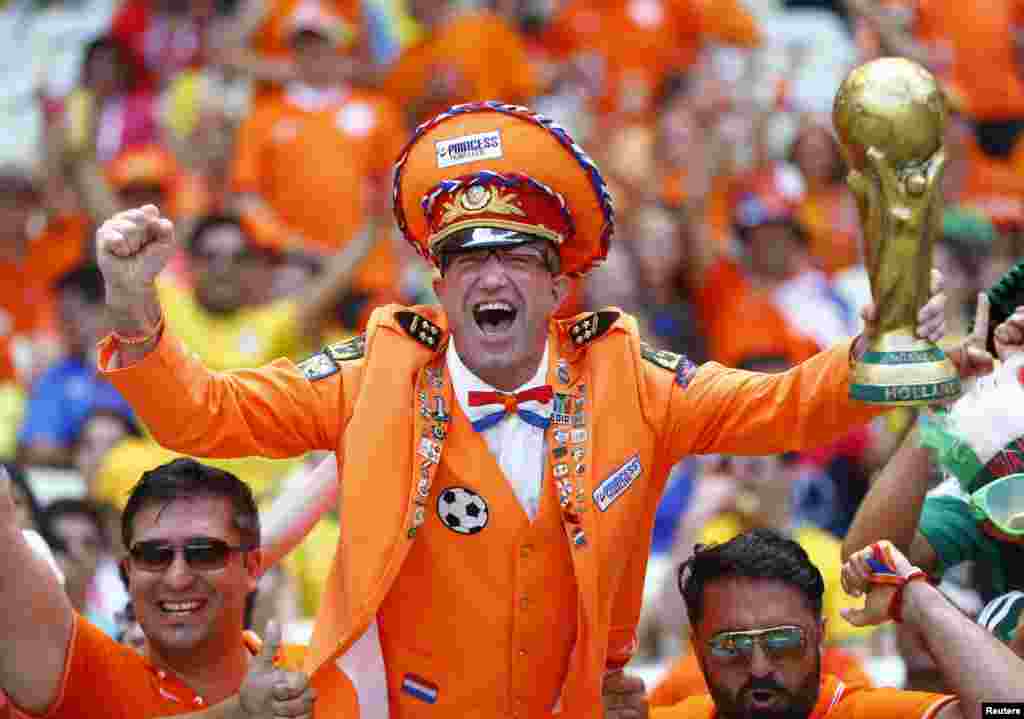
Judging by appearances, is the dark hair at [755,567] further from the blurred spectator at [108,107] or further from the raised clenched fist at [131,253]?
the blurred spectator at [108,107]

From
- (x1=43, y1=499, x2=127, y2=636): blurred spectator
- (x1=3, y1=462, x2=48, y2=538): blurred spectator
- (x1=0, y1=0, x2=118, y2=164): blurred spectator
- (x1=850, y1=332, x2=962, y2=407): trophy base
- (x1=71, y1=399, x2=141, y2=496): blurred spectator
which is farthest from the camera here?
(x1=0, y1=0, x2=118, y2=164): blurred spectator

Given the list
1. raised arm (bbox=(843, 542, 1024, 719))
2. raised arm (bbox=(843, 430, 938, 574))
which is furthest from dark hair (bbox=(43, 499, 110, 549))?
raised arm (bbox=(843, 542, 1024, 719))

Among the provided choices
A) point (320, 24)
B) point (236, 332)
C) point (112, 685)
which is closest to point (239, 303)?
point (236, 332)

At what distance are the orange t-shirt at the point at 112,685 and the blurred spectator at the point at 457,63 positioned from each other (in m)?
5.65

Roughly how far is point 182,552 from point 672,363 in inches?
51.3

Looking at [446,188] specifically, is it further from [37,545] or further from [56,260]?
[56,260]

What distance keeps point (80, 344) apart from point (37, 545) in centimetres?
424

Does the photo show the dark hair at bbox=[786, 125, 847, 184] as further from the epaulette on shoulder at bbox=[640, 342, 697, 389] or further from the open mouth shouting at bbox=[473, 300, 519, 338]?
the open mouth shouting at bbox=[473, 300, 519, 338]

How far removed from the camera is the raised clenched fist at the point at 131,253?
454cm

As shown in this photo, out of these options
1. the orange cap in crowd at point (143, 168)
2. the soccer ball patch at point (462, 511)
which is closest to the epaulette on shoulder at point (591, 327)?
the soccer ball patch at point (462, 511)

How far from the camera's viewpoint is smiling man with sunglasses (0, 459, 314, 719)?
4879 mm

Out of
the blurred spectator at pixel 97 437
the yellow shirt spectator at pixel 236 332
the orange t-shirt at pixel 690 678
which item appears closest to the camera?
the orange t-shirt at pixel 690 678

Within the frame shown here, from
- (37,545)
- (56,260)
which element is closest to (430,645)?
(37,545)

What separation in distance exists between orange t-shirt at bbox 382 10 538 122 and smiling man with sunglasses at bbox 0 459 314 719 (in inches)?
214
